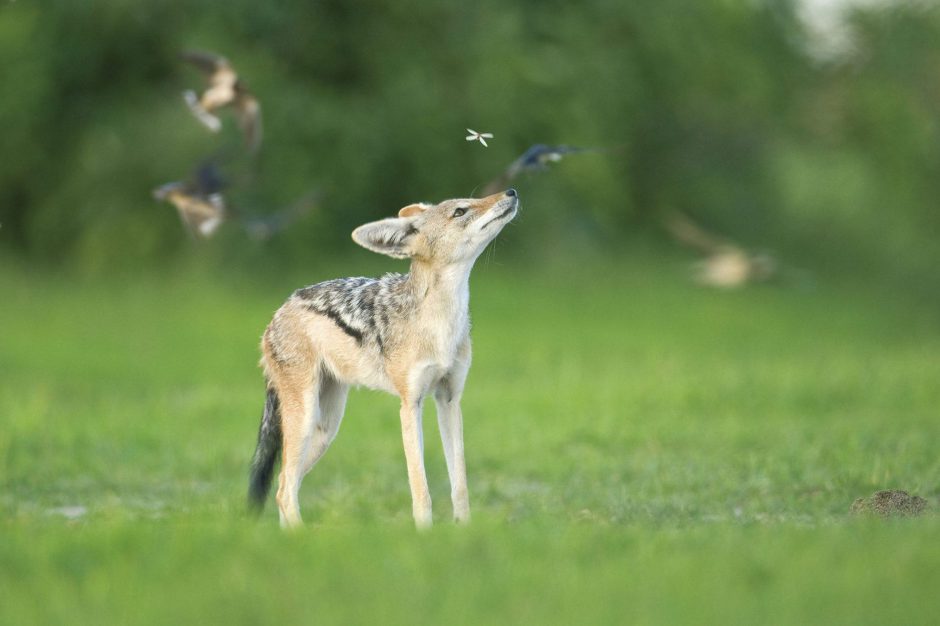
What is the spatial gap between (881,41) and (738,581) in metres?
A: 21.9

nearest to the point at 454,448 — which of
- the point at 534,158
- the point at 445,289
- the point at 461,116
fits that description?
the point at 445,289

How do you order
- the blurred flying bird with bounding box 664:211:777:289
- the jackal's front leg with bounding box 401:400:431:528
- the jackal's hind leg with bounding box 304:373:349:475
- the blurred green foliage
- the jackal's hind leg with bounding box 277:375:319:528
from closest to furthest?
the jackal's front leg with bounding box 401:400:431:528
the jackal's hind leg with bounding box 277:375:319:528
the jackal's hind leg with bounding box 304:373:349:475
the blurred flying bird with bounding box 664:211:777:289
the blurred green foliage

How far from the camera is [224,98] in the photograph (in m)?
10.6

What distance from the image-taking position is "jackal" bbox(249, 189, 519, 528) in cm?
785

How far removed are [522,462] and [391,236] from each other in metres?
4.12

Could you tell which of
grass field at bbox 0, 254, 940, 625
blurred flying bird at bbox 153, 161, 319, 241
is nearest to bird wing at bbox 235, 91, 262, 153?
blurred flying bird at bbox 153, 161, 319, 241

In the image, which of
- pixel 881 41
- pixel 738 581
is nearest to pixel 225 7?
pixel 881 41

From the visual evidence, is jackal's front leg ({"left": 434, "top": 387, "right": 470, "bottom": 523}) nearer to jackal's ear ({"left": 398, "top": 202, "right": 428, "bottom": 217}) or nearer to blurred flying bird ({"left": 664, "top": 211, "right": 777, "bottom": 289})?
jackal's ear ({"left": 398, "top": 202, "right": 428, "bottom": 217})

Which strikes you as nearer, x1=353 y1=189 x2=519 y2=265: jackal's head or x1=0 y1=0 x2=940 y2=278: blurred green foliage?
x1=353 y1=189 x2=519 y2=265: jackal's head

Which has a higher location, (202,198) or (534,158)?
(202,198)

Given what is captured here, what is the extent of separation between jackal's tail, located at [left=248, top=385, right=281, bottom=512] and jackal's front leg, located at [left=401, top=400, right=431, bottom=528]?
47.4 inches

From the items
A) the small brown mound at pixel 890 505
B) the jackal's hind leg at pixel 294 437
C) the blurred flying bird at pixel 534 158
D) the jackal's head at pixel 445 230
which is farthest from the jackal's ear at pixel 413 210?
the small brown mound at pixel 890 505

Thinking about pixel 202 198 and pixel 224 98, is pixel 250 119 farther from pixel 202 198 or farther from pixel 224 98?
pixel 202 198

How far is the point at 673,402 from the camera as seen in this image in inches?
556
